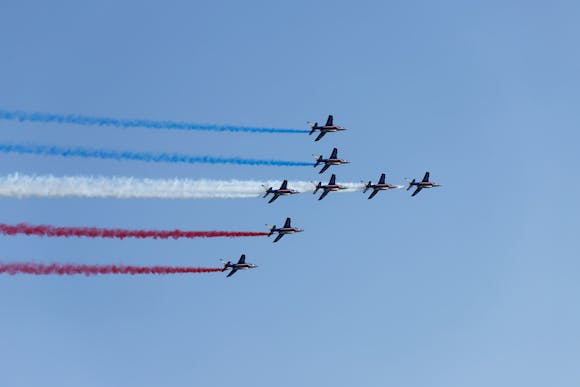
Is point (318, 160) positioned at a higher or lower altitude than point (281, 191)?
higher

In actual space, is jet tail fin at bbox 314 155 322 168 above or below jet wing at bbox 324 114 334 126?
below

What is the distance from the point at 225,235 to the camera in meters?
99.7

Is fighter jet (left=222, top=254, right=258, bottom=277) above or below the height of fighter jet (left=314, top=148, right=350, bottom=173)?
below

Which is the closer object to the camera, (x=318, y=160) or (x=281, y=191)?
(x=281, y=191)

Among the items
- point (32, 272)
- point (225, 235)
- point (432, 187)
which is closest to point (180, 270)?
point (225, 235)

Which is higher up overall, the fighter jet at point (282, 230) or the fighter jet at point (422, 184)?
the fighter jet at point (422, 184)

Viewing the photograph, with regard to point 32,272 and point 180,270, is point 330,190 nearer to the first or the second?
point 180,270

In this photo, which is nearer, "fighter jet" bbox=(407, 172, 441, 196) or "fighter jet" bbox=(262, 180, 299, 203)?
"fighter jet" bbox=(262, 180, 299, 203)

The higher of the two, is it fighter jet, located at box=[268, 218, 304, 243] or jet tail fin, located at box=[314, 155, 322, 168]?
jet tail fin, located at box=[314, 155, 322, 168]

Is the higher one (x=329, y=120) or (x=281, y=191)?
(x=329, y=120)

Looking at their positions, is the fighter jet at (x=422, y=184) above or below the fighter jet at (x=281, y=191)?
above

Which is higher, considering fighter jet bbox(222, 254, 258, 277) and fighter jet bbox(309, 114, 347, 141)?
fighter jet bbox(309, 114, 347, 141)

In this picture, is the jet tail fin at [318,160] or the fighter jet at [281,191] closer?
the fighter jet at [281,191]

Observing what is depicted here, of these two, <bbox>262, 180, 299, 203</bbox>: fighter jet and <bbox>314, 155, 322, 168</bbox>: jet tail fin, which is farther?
<bbox>314, 155, 322, 168</bbox>: jet tail fin
